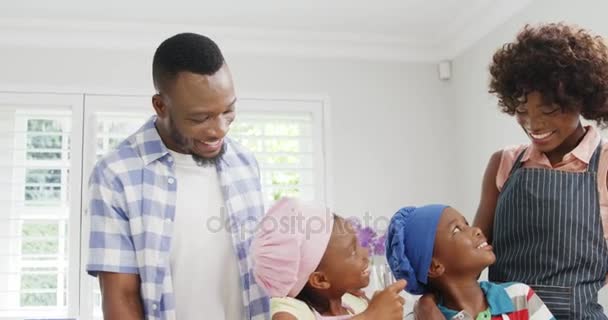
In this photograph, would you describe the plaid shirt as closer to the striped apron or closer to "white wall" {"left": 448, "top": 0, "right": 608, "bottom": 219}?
the striped apron

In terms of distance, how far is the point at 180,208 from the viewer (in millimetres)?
1400

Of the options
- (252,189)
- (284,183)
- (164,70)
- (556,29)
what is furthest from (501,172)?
Answer: (284,183)

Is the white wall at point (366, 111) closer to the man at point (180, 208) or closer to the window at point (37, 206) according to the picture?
the window at point (37, 206)

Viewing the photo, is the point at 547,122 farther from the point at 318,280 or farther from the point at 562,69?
the point at 318,280

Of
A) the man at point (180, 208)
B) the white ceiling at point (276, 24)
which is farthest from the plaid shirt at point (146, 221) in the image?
the white ceiling at point (276, 24)

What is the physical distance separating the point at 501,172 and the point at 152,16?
2501 mm

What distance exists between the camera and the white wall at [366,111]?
3639 mm

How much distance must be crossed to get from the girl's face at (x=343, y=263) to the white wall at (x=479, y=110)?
1.81 meters

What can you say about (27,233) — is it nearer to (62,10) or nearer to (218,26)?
(62,10)

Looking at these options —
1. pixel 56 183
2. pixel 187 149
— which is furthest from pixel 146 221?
pixel 56 183

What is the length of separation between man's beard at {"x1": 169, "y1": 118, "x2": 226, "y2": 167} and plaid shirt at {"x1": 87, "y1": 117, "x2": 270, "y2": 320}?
27mm

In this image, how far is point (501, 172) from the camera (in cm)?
150

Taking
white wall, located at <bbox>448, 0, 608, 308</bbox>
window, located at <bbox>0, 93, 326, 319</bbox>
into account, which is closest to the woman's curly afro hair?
white wall, located at <bbox>448, 0, 608, 308</bbox>

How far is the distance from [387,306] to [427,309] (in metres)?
0.14
